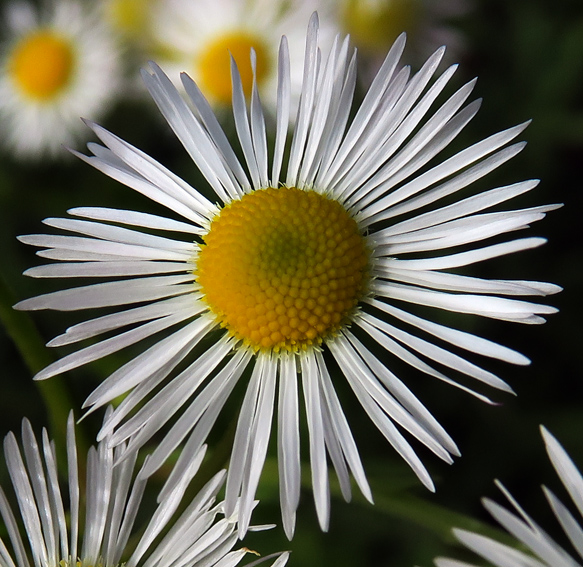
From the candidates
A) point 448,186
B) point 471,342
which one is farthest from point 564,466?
point 448,186

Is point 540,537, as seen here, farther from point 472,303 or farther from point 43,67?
point 43,67

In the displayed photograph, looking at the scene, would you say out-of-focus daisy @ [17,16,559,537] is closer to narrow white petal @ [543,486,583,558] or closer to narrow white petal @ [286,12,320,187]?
Result: narrow white petal @ [286,12,320,187]

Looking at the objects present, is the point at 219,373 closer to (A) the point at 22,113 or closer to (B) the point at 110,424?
(B) the point at 110,424

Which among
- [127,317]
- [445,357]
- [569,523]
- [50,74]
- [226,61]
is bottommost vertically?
[569,523]

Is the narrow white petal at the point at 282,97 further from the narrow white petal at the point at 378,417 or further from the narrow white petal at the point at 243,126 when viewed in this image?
the narrow white petal at the point at 378,417

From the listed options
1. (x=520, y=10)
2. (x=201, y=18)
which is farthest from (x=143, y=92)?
(x=520, y=10)

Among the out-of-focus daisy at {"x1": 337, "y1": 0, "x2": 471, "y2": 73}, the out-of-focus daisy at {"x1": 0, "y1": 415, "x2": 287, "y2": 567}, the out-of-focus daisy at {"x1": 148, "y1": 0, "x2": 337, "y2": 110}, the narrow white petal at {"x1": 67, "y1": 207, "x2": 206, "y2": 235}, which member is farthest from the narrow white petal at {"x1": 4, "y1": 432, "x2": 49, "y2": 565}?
the out-of-focus daisy at {"x1": 337, "y1": 0, "x2": 471, "y2": 73}
